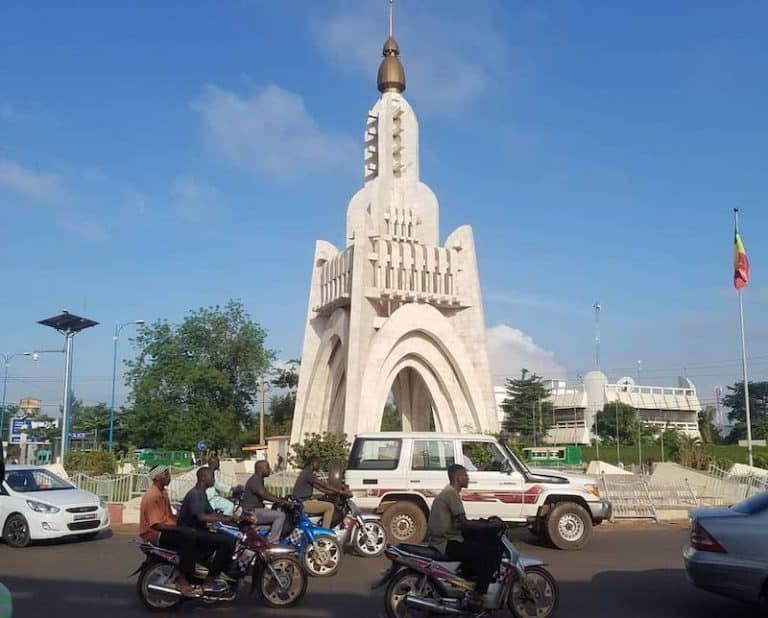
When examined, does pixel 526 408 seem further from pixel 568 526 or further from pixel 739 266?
pixel 568 526

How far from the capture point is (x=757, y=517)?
7.55m

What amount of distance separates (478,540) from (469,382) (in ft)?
91.5

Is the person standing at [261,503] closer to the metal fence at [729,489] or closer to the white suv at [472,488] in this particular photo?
the white suv at [472,488]

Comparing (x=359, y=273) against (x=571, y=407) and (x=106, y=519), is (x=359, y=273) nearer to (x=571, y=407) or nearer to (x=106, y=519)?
(x=106, y=519)

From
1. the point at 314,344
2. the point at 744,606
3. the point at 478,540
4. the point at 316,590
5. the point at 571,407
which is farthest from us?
the point at 571,407

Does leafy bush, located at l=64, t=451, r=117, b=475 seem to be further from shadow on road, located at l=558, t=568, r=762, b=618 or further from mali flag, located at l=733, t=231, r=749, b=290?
mali flag, located at l=733, t=231, r=749, b=290

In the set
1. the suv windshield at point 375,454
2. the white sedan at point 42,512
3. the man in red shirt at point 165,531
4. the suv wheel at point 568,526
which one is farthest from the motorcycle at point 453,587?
the white sedan at point 42,512

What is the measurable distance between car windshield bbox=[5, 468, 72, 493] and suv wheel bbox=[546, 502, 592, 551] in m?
9.15

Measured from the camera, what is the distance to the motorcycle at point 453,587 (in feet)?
23.1

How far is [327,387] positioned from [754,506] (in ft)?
103

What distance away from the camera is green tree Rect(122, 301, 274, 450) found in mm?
47531

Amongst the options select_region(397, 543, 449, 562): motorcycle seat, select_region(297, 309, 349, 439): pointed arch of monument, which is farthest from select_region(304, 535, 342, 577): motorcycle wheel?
select_region(297, 309, 349, 439): pointed arch of monument

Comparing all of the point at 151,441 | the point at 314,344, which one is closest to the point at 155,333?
the point at 151,441

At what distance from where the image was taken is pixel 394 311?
35125 mm
